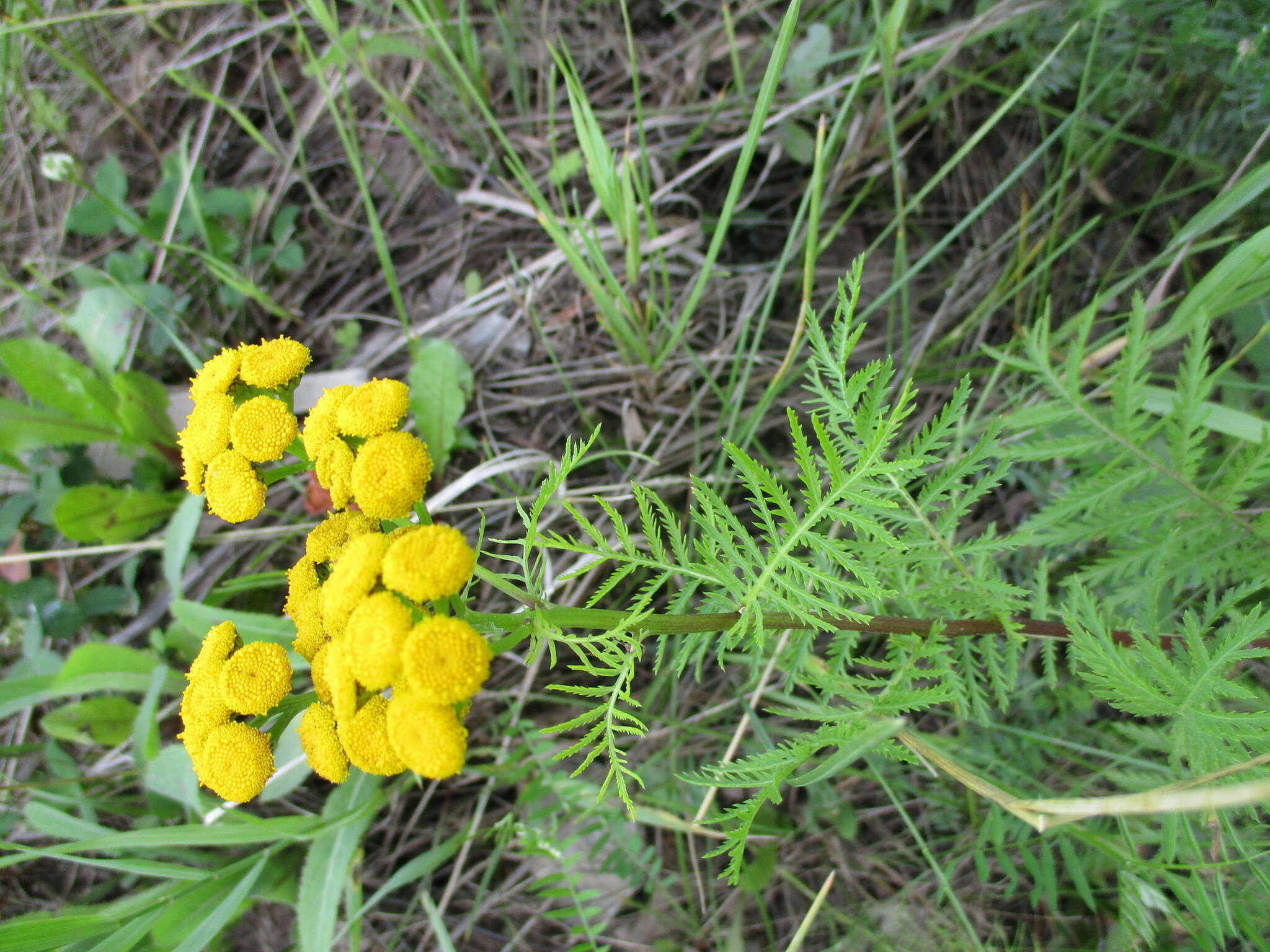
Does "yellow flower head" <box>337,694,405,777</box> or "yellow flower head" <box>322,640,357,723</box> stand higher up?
"yellow flower head" <box>322,640,357,723</box>

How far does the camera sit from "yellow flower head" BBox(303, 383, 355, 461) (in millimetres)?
1356

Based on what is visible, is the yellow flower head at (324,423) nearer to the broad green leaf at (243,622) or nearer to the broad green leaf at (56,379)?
the broad green leaf at (243,622)

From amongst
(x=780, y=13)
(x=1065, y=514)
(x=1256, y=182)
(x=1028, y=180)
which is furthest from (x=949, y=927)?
(x=780, y=13)

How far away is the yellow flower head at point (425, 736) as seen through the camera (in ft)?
3.64

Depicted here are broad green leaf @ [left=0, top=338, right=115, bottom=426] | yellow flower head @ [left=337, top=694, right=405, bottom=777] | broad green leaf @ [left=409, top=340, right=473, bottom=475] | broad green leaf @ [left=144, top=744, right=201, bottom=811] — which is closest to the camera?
yellow flower head @ [left=337, top=694, right=405, bottom=777]

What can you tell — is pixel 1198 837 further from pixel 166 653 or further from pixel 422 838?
pixel 166 653

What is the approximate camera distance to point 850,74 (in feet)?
8.02

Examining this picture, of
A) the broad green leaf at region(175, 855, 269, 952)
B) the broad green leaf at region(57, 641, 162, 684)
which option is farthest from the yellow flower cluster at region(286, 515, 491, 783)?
the broad green leaf at region(57, 641, 162, 684)

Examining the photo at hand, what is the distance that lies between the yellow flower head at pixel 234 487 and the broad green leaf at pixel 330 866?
1133mm

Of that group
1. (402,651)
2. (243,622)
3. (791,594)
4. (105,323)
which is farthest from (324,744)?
(105,323)

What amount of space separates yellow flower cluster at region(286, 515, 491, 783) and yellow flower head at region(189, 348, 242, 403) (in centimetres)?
49

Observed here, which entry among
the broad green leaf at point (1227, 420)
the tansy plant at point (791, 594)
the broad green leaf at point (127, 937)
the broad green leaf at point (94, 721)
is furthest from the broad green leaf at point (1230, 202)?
the broad green leaf at point (94, 721)

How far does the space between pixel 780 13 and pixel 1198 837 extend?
8.93ft

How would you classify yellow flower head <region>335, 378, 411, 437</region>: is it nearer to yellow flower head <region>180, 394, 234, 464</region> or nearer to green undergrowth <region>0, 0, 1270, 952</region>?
yellow flower head <region>180, 394, 234, 464</region>
